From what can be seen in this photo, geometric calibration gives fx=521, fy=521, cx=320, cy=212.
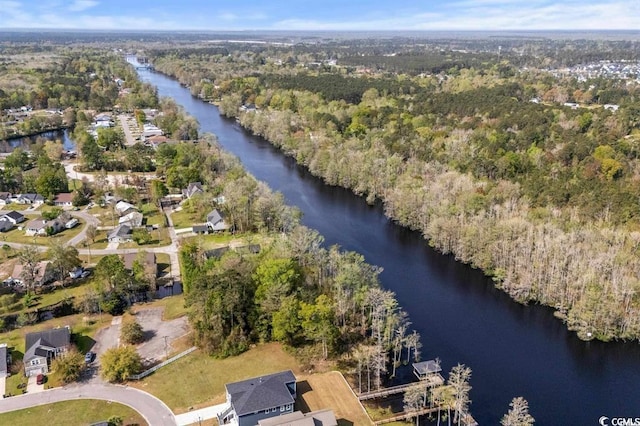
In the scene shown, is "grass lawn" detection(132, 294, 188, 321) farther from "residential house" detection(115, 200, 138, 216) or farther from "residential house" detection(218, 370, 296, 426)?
"residential house" detection(115, 200, 138, 216)

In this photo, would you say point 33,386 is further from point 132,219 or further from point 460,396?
point 132,219

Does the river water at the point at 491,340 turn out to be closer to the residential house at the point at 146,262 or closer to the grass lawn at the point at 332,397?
the grass lawn at the point at 332,397

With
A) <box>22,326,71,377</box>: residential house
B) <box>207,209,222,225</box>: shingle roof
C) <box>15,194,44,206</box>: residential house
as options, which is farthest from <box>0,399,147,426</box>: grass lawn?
<box>15,194,44,206</box>: residential house

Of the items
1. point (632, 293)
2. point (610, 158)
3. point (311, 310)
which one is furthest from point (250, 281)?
point (610, 158)

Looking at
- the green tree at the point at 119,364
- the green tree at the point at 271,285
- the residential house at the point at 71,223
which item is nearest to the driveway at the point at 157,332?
the green tree at the point at 119,364

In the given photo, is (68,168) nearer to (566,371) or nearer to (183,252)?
(183,252)
